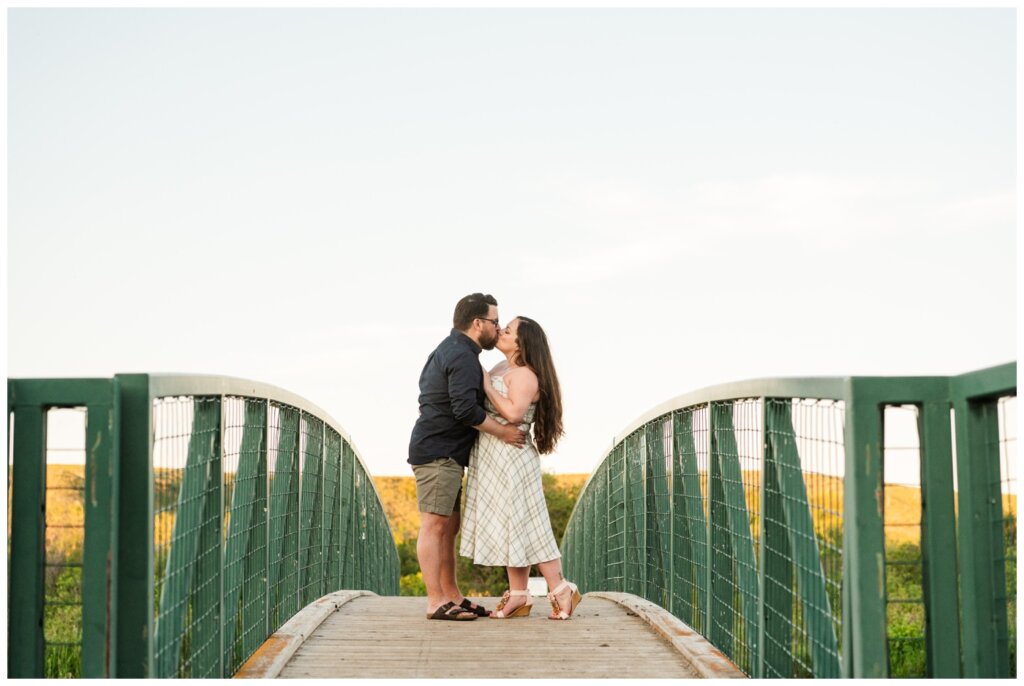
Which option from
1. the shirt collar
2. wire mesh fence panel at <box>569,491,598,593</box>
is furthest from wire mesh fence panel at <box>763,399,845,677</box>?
wire mesh fence panel at <box>569,491,598,593</box>

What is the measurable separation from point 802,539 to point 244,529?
7.28 ft

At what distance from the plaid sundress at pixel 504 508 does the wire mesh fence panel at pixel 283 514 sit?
88 cm

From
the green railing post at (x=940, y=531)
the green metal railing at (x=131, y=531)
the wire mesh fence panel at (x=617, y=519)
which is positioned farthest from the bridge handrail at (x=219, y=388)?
the wire mesh fence panel at (x=617, y=519)

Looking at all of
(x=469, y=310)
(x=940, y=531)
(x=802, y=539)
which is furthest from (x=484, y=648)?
(x=940, y=531)

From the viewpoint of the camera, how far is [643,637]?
17.5ft

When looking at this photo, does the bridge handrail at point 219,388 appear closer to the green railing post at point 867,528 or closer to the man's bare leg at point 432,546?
the man's bare leg at point 432,546

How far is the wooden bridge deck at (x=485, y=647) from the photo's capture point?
14.7ft

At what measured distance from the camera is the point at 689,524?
18.2 ft

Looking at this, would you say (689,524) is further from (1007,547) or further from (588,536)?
(588,536)

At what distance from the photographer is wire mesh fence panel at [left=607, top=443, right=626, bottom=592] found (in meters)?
8.11

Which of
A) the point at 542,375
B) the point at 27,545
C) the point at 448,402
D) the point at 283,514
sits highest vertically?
the point at 542,375

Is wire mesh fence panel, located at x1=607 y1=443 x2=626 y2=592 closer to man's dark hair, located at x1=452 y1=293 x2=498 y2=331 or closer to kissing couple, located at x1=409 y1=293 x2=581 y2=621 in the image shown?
kissing couple, located at x1=409 y1=293 x2=581 y2=621

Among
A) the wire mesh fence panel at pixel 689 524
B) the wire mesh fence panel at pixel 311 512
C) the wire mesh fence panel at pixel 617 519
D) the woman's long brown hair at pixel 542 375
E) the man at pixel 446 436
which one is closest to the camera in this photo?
the wire mesh fence panel at pixel 689 524

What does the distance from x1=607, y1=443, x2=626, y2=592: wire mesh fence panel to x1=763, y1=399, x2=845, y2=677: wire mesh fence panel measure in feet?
12.8
